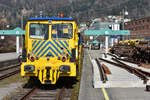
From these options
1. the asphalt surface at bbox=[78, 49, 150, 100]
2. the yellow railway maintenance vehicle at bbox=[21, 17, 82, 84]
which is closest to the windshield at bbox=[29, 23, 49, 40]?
the yellow railway maintenance vehicle at bbox=[21, 17, 82, 84]

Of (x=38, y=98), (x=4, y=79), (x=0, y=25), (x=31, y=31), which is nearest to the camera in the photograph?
(x=38, y=98)

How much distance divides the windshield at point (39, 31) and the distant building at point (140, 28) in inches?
2310

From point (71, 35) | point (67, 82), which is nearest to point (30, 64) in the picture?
point (71, 35)

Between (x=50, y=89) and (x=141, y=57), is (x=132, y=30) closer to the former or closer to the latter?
(x=141, y=57)

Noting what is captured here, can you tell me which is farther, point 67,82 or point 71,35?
point 67,82

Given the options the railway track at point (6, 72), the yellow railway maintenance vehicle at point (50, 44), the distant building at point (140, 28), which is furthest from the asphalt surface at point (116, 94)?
the distant building at point (140, 28)

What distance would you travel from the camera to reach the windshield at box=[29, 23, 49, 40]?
10.8 metres

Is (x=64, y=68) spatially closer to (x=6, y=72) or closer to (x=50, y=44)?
(x=50, y=44)

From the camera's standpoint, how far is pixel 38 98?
9250 mm

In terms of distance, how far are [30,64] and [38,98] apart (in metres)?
1.76

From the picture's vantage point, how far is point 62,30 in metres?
10.7

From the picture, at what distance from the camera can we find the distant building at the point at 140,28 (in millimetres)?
67688

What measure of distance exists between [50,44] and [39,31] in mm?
816

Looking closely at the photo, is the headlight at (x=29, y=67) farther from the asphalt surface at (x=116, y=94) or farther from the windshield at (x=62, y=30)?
the asphalt surface at (x=116, y=94)
